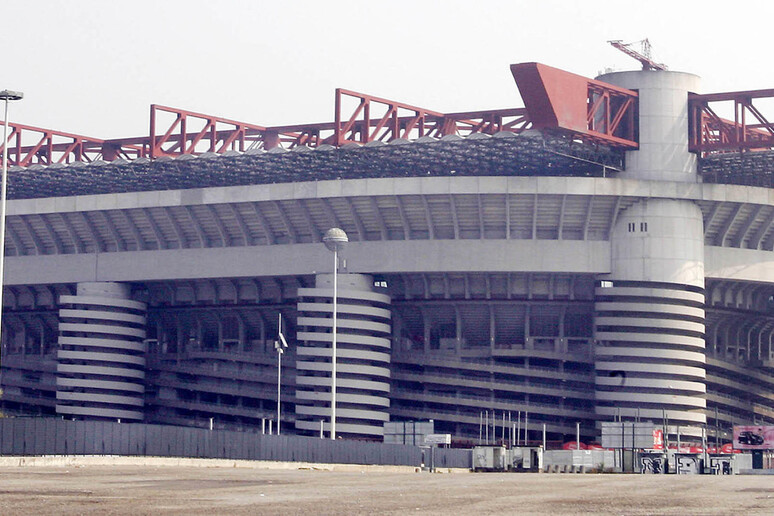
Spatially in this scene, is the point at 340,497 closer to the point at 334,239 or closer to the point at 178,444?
the point at 178,444

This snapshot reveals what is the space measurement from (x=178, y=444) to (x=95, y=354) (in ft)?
263

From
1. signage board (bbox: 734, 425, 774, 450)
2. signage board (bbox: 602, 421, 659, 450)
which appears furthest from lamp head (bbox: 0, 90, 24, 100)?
signage board (bbox: 734, 425, 774, 450)

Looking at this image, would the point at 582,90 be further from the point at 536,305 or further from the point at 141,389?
the point at 141,389

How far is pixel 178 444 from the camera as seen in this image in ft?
261

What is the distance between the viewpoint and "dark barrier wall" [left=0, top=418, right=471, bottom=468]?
225 feet

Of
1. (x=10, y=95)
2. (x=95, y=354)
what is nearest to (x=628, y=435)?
(x=95, y=354)

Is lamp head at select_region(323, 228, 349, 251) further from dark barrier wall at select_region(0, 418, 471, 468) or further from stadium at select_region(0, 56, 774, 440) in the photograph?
dark barrier wall at select_region(0, 418, 471, 468)

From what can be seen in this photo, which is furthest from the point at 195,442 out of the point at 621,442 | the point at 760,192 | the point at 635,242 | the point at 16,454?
the point at 760,192

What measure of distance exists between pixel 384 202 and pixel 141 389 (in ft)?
125

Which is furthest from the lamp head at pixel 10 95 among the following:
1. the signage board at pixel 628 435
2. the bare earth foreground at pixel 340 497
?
the signage board at pixel 628 435

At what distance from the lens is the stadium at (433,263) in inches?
5492

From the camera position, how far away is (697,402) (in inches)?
5640

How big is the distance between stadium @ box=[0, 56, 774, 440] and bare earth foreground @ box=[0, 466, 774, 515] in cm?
8159

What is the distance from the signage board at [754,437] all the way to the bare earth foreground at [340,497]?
3810 inches
